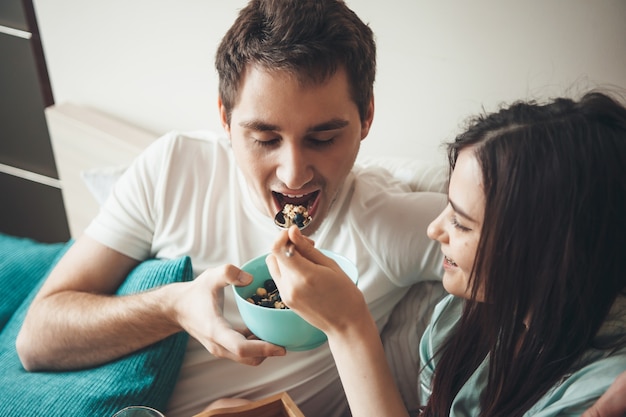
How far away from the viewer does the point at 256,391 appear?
1.37m

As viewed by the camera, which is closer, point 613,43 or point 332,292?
point 332,292

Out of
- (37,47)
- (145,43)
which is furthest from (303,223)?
(37,47)

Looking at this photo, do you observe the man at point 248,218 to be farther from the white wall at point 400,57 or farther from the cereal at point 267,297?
the white wall at point 400,57

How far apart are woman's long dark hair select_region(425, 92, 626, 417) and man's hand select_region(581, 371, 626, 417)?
15 centimetres

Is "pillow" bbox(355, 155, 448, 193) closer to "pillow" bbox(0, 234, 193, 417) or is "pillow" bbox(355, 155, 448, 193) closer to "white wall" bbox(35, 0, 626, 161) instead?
"white wall" bbox(35, 0, 626, 161)

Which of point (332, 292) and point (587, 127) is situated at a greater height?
point (587, 127)

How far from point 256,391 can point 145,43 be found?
3.76 feet

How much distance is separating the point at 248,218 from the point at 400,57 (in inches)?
21.3

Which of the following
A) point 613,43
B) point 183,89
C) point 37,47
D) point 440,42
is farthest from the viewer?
point 37,47

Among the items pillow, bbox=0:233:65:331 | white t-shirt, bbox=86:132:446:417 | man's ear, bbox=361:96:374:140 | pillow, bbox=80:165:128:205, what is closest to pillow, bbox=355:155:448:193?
white t-shirt, bbox=86:132:446:417

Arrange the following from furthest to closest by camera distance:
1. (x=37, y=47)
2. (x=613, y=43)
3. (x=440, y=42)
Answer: (x=37, y=47), (x=440, y=42), (x=613, y=43)

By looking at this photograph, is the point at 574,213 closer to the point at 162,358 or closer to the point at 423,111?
the point at 423,111

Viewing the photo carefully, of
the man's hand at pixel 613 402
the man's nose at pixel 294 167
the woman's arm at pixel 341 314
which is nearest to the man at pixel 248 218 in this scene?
the man's nose at pixel 294 167

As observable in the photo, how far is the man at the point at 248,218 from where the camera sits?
1170 millimetres
